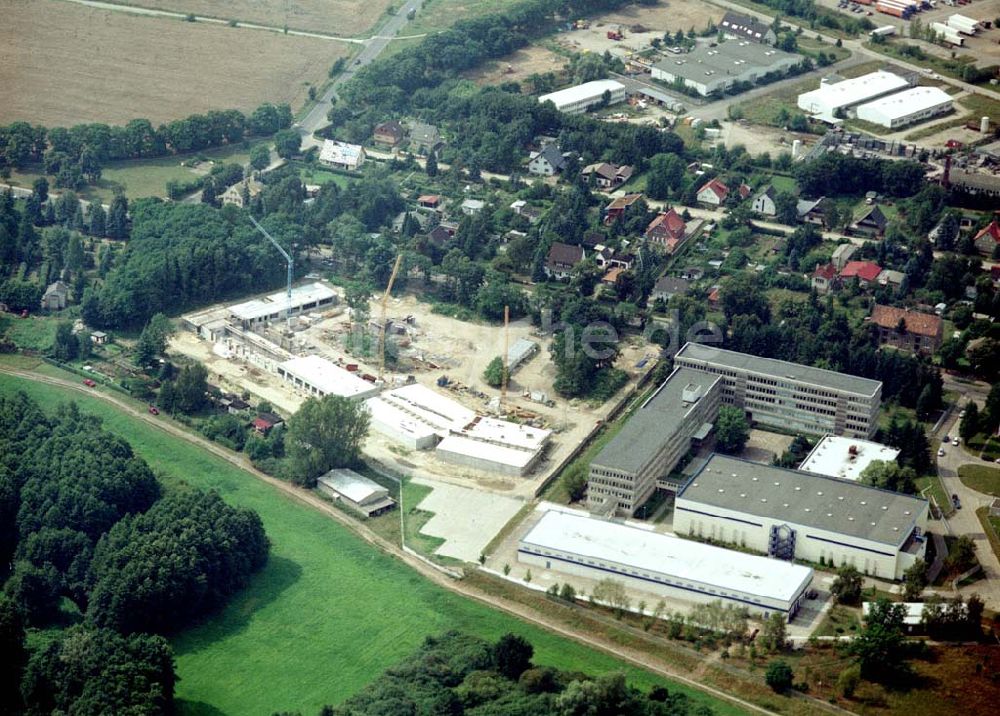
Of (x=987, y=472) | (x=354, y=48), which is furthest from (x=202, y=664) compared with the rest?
(x=354, y=48)

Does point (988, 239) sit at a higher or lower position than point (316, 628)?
higher

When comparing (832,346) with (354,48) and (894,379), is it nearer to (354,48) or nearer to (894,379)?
(894,379)

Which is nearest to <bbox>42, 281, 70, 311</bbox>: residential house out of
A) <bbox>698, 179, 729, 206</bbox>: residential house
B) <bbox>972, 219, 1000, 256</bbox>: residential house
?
<bbox>698, 179, 729, 206</bbox>: residential house

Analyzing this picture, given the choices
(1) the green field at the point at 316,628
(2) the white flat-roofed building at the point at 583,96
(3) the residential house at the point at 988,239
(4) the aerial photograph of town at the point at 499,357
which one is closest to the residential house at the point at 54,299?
(4) the aerial photograph of town at the point at 499,357

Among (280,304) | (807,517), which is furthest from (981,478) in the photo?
(280,304)

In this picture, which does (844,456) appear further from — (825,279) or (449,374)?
(449,374)

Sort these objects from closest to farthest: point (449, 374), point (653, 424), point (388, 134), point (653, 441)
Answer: point (653, 441), point (653, 424), point (449, 374), point (388, 134)

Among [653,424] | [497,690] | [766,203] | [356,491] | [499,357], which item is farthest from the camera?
[766,203]
